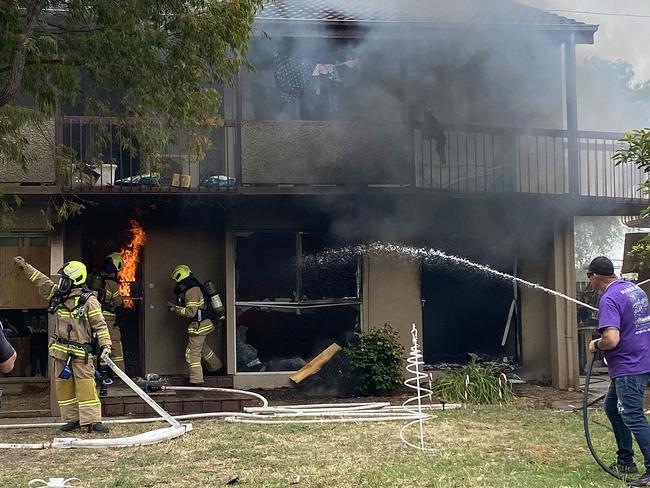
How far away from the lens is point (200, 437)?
8.17 m

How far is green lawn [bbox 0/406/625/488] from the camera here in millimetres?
6215

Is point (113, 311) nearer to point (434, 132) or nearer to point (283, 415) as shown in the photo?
point (283, 415)

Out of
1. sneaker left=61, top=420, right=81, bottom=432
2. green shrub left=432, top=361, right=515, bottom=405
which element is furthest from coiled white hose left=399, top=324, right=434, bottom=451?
sneaker left=61, top=420, right=81, bottom=432

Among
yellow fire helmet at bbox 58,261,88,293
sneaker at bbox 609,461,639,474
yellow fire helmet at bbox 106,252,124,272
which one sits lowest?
sneaker at bbox 609,461,639,474

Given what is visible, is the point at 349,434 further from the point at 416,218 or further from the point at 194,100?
the point at 416,218

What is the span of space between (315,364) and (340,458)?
4.64 meters

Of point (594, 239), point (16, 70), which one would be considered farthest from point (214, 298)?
point (594, 239)

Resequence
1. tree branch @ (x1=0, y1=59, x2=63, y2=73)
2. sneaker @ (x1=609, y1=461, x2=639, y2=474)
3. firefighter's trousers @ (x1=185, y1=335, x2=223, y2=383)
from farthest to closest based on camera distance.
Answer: firefighter's trousers @ (x1=185, y1=335, x2=223, y2=383)
tree branch @ (x1=0, y1=59, x2=63, y2=73)
sneaker @ (x1=609, y1=461, x2=639, y2=474)

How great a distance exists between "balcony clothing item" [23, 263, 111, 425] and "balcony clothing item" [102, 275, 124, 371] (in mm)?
2426

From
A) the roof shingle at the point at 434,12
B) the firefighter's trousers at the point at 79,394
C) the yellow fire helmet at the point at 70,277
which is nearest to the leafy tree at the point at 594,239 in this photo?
the roof shingle at the point at 434,12

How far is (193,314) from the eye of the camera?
11172 millimetres

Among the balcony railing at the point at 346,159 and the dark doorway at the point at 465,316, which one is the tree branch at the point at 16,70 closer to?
the balcony railing at the point at 346,159

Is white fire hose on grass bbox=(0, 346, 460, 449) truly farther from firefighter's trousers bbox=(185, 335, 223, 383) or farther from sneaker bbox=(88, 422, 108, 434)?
firefighter's trousers bbox=(185, 335, 223, 383)

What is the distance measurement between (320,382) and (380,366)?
3.74 ft
